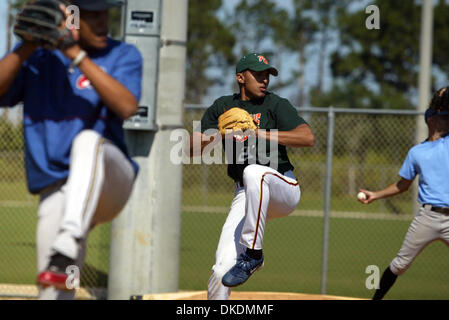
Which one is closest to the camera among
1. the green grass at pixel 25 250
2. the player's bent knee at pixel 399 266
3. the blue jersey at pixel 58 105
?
the blue jersey at pixel 58 105

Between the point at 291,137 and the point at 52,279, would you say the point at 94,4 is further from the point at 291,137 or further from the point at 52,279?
the point at 291,137

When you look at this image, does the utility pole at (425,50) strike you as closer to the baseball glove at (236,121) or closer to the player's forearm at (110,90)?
the baseball glove at (236,121)

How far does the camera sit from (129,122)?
7.74m

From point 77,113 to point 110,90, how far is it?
281 millimetres

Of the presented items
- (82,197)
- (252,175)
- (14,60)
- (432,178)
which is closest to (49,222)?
(82,197)

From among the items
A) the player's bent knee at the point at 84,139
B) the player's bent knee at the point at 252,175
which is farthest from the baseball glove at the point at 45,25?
the player's bent knee at the point at 252,175

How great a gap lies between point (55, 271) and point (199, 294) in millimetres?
4179

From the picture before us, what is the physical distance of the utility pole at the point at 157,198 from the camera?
26.3 feet

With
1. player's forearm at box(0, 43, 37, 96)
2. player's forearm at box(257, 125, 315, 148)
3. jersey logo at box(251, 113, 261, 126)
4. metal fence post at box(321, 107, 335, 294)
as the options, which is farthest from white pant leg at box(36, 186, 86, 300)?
metal fence post at box(321, 107, 335, 294)

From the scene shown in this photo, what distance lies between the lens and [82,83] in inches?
150

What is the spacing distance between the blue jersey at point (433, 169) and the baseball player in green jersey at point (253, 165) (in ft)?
5.08
